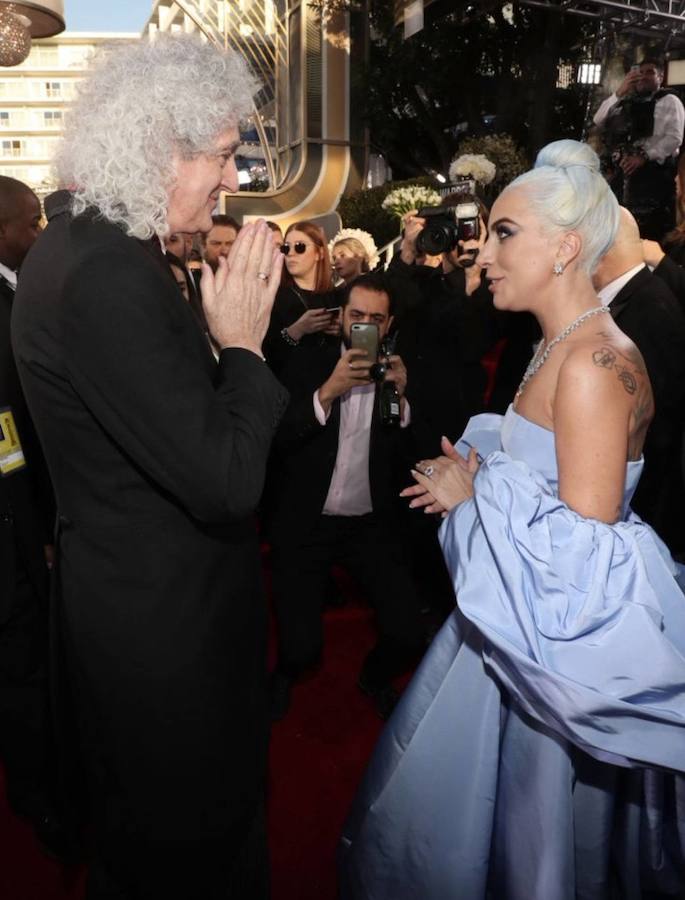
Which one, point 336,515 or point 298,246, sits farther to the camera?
point 298,246

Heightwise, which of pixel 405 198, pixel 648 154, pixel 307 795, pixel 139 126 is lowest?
pixel 307 795

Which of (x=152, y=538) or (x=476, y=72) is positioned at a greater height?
(x=476, y=72)

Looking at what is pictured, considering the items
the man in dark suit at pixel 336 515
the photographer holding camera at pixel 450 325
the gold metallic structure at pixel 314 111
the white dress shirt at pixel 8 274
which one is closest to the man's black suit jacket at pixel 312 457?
the man in dark suit at pixel 336 515

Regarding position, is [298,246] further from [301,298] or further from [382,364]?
[382,364]

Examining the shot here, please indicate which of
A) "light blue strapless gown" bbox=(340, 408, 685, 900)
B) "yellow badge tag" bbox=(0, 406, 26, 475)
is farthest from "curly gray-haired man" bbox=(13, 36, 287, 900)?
"yellow badge tag" bbox=(0, 406, 26, 475)

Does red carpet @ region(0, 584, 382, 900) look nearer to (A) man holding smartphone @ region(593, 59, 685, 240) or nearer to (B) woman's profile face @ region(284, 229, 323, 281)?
(B) woman's profile face @ region(284, 229, 323, 281)

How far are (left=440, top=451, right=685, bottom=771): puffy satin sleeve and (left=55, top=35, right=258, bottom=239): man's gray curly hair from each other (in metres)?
0.90

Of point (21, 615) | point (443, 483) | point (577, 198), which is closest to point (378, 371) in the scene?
point (443, 483)

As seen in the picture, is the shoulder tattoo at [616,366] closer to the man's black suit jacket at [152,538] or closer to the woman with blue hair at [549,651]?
the woman with blue hair at [549,651]

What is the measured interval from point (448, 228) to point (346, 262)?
5.08ft

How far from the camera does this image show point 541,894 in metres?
1.52

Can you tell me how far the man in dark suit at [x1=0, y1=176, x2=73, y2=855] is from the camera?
6.51 feet

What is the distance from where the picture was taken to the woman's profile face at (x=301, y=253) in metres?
3.96

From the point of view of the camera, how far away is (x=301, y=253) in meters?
3.96
